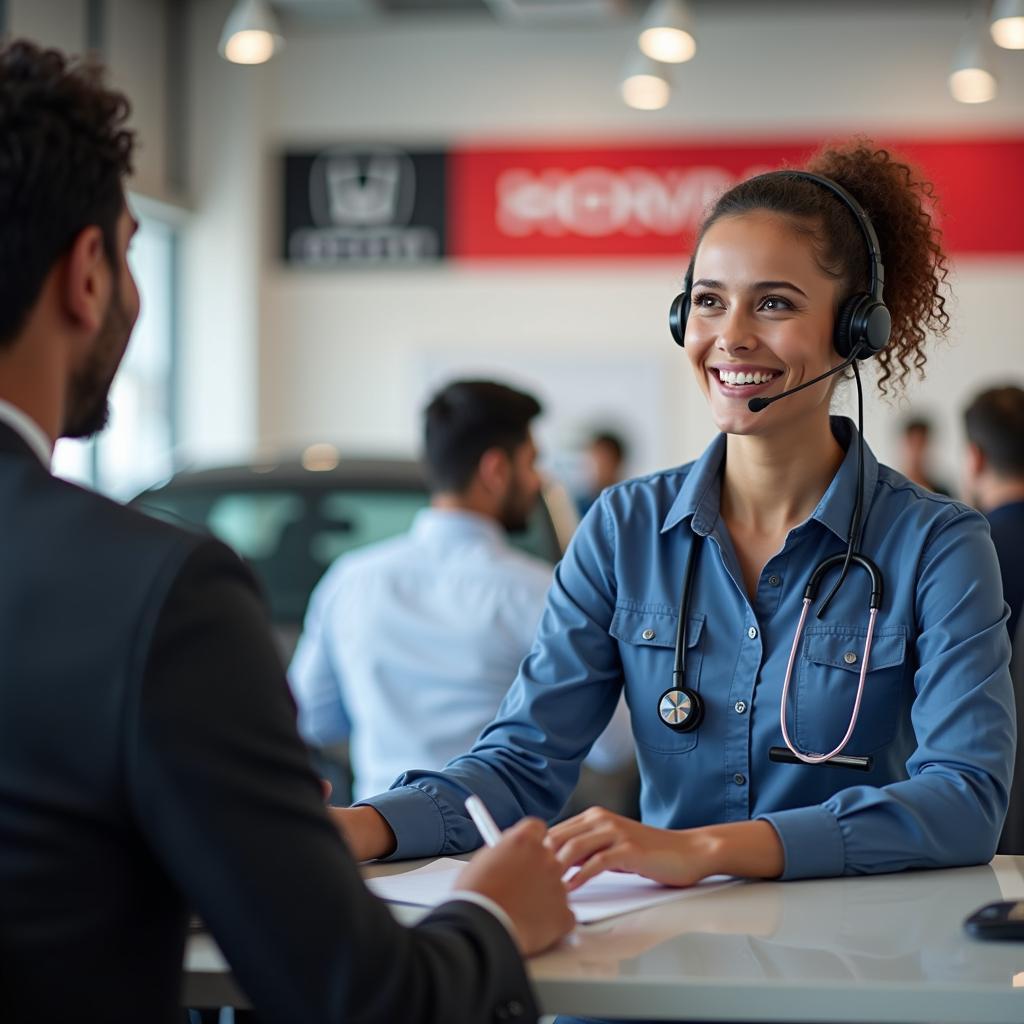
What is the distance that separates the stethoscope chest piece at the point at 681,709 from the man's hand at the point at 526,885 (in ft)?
1.62

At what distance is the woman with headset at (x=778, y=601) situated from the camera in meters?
1.71

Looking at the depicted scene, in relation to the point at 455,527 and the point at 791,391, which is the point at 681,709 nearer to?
the point at 791,391

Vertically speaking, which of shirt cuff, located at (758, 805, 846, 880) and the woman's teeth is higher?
the woman's teeth

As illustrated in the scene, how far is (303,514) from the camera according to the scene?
13.5 ft

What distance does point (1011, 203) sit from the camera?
905 centimetres

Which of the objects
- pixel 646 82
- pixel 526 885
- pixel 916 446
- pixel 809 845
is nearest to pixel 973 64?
pixel 646 82

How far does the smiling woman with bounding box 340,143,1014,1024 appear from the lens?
5.61 feet

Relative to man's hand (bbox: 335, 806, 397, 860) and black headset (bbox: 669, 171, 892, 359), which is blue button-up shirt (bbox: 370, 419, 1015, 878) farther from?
black headset (bbox: 669, 171, 892, 359)

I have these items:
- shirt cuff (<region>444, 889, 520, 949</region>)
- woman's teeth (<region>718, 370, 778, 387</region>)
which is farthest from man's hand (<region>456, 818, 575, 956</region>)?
woman's teeth (<region>718, 370, 778, 387</region>)

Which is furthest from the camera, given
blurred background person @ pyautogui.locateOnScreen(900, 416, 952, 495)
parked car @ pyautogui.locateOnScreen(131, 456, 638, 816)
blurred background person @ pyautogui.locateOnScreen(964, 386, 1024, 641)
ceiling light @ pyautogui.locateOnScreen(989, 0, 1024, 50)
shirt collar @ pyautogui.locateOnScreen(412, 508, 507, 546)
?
blurred background person @ pyautogui.locateOnScreen(900, 416, 952, 495)

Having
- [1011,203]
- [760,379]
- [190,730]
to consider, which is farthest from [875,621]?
[1011,203]

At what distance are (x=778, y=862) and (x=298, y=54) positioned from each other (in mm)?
8904

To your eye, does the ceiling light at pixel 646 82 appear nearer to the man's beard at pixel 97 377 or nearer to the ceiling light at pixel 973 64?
the ceiling light at pixel 973 64

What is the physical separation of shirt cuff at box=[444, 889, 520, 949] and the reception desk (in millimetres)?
45
